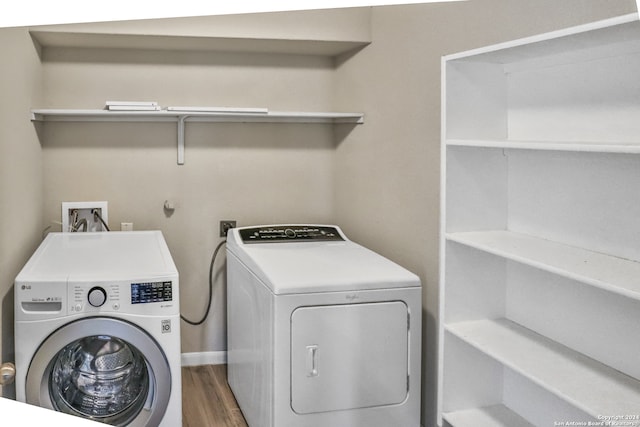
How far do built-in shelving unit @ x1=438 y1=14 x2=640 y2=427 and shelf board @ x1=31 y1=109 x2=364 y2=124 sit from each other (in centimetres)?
137

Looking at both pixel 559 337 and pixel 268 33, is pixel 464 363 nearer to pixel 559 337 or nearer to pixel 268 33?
pixel 559 337

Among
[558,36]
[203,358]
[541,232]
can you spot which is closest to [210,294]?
[203,358]

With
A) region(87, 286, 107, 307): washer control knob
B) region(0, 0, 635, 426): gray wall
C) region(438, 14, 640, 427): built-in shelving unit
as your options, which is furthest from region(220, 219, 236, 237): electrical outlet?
region(438, 14, 640, 427): built-in shelving unit

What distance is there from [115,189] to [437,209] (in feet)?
5.85

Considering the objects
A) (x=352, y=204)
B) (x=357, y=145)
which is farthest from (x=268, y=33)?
(x=352, y=204)

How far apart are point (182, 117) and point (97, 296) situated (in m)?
1.39

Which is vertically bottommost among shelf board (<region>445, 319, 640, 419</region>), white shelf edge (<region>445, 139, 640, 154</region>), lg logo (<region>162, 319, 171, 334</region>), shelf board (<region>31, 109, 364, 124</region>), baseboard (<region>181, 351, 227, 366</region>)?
baseboard (<region>181, 351, 227, 366</region>)

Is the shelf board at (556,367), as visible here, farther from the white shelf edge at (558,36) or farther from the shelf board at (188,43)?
the shelf board at (188,43)

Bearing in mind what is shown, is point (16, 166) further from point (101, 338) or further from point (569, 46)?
point (569, 46)

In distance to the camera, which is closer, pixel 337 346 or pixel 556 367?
pixel 556 367

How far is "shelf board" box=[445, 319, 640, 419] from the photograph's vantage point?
4.82 feet

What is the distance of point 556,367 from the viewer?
169 cm

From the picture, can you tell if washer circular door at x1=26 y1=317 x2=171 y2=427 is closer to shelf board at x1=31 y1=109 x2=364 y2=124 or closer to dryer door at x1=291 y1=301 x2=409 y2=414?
dryer door at x1=291 y1=301 x2=409 y2=414

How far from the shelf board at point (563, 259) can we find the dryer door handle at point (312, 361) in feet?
2.19
